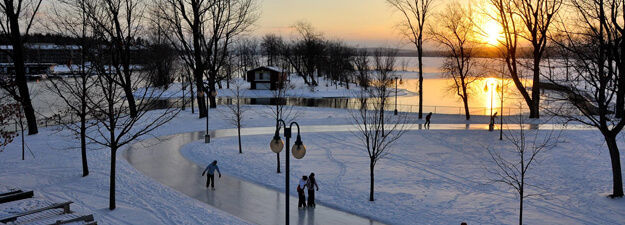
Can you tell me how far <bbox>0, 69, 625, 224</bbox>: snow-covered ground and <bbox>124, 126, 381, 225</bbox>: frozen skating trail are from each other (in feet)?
2.01

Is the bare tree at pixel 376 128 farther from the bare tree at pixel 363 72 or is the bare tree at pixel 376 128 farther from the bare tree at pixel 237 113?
the bare tree at pixel 363 72

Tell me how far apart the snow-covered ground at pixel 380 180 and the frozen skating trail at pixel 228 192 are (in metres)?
0.61

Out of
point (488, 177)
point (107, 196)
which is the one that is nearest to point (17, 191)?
point (107, 196)

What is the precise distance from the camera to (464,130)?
32.4m

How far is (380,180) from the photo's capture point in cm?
1955

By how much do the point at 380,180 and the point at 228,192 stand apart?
635 centimetres

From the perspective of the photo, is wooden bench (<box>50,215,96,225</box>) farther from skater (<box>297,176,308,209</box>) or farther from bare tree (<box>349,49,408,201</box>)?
bare tree (<box>349,49,408,201</box>)

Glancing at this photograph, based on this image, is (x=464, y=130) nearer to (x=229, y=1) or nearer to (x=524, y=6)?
(x=524, y=6)

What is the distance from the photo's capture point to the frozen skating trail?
14.9 meters

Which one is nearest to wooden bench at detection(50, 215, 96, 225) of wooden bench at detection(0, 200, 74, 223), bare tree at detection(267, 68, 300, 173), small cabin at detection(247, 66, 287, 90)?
wooden bench at detection(0, 200, 74, 223)

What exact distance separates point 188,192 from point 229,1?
28.7 meters

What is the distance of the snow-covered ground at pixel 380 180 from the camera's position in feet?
49.3

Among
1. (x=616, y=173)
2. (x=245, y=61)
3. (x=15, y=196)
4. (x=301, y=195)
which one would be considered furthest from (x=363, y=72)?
(x=15, y=196)

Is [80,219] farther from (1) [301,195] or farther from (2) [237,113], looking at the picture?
(2) [237,113]
